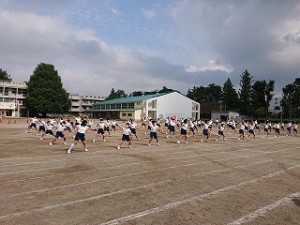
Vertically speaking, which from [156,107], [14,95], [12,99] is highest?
[14,95]

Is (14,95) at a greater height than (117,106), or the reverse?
(14,95)

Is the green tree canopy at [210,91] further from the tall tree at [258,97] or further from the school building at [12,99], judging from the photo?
the school building at [12,99]

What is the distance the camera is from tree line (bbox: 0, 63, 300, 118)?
7106cm

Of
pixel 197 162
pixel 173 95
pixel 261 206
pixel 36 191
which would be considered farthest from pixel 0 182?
pixel 173 95

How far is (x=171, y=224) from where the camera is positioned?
6.75 meters

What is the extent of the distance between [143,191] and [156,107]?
216 feet

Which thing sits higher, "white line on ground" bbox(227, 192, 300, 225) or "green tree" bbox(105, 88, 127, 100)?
"green tree" bbox(105, 88, 127, 100)

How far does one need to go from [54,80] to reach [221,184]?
6868 cm

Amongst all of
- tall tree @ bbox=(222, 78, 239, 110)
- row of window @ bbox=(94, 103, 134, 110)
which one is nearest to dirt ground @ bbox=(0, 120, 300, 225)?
row of window @ bbox=(94, 103, 134, 110)

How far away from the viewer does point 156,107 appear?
246 feet

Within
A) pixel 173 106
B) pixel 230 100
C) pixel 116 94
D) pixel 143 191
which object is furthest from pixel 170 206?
pixel 116 94

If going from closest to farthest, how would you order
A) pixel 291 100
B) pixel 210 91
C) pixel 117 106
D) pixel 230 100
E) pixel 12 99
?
pixel 291 100 → pixel 12 99 → pixel 117 106 → pixel 230 100 → pixel 210 91

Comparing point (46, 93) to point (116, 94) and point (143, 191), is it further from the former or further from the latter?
point (143, 191)

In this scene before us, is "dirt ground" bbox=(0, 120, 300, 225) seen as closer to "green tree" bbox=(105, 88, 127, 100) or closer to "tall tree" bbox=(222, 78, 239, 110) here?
"tall tree" bbox=(222, 78, 239, 110)
